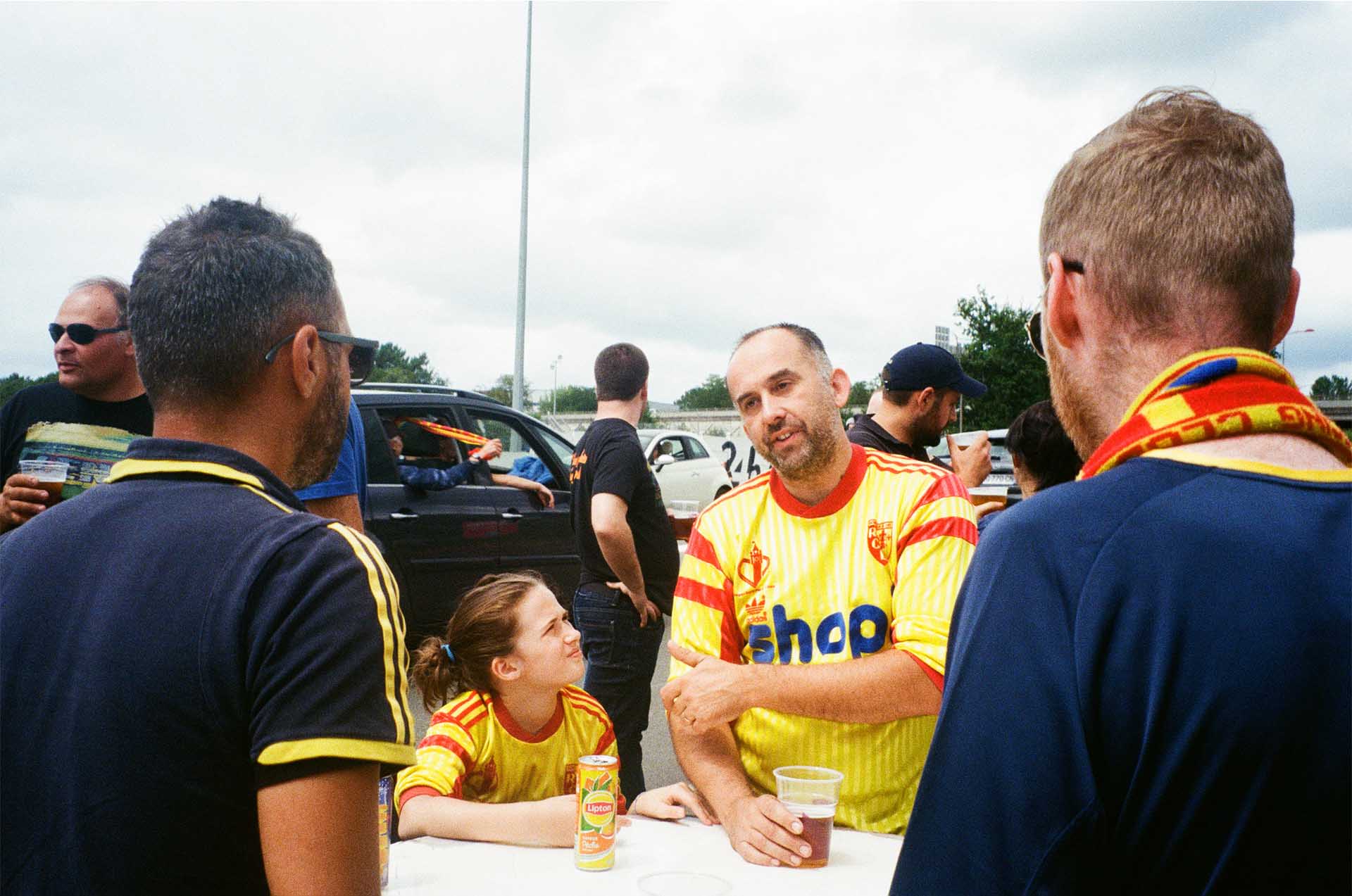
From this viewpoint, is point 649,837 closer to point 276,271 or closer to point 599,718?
point 599,718

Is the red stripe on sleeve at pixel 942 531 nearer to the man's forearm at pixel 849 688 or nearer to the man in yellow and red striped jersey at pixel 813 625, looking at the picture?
the man in yellow and red striped jersey at pixel 813 625

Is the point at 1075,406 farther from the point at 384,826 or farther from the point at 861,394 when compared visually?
the point at 861,394

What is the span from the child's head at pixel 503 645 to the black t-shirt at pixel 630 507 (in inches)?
46.6

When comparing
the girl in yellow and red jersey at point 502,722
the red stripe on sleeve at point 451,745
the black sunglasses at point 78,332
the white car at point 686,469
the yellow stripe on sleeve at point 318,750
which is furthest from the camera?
the white car at point 686,469

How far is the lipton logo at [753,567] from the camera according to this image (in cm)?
259

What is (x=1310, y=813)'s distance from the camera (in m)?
0.85

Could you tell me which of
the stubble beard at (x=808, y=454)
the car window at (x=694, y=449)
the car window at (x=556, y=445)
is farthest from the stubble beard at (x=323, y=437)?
the car window at (x=694, y=449)

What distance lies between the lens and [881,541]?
2.52 m

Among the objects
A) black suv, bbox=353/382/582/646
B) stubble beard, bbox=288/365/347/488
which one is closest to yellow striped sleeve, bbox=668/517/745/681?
stubble beard, bbox=288/365/347/488

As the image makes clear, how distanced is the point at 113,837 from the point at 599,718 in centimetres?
205

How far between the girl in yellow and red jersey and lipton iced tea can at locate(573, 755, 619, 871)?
199 mm

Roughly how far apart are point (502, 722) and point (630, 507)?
5.74 feet

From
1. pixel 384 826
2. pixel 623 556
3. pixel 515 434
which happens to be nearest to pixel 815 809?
pixel 384 826

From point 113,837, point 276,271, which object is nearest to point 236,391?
point 276,271
